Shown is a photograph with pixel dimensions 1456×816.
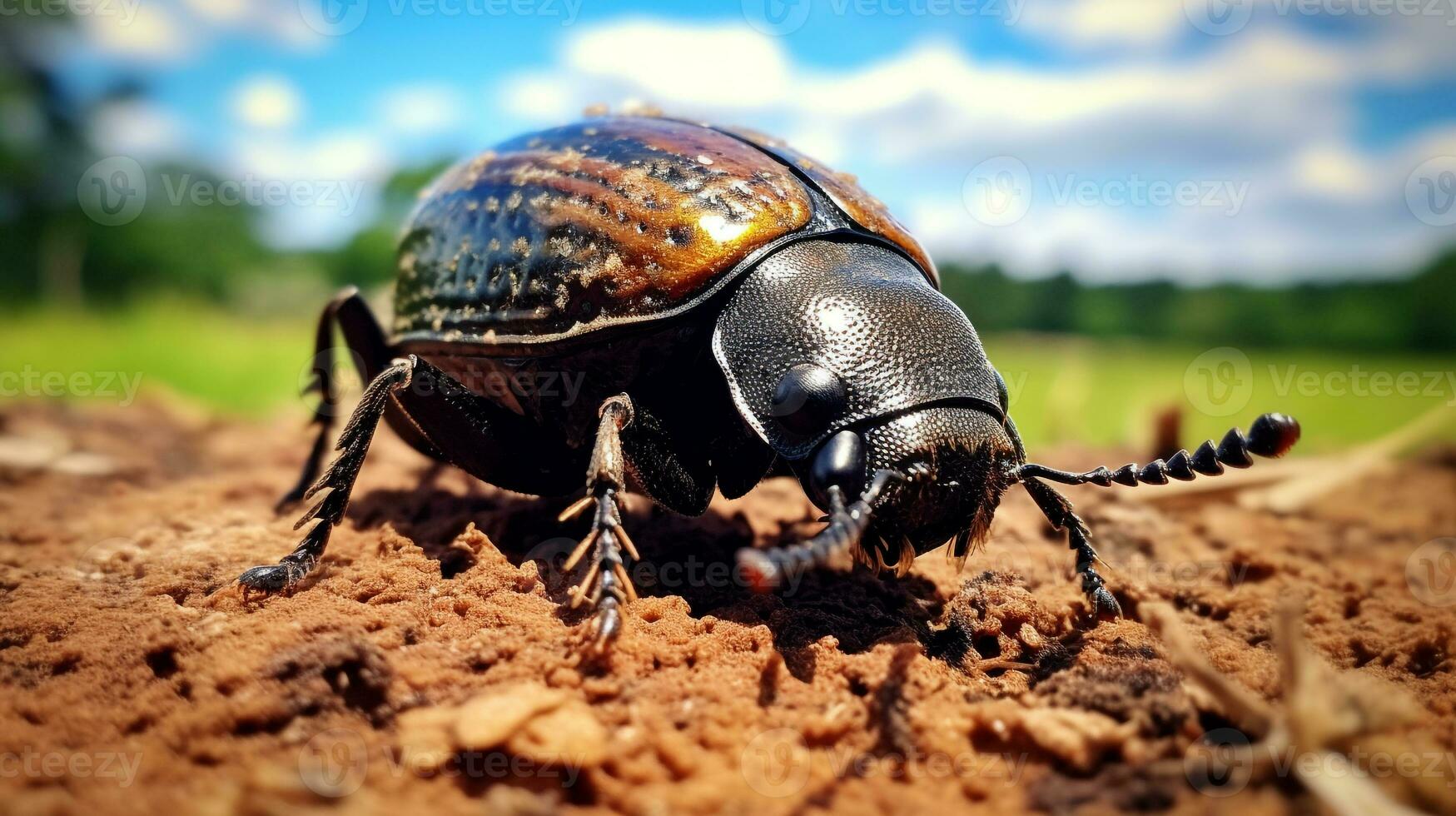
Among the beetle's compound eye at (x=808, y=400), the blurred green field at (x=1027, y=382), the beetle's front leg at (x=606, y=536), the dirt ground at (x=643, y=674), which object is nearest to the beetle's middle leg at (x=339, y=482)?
the dirt ground at (x=643, y=674)

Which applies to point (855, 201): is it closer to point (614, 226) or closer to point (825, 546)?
point (614, 226)

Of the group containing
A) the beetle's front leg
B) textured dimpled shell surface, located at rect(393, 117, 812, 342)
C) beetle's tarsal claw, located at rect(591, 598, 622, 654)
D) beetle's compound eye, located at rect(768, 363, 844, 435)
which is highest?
textured dimpled shell surface, located at rect(393, 117, 812, 342)

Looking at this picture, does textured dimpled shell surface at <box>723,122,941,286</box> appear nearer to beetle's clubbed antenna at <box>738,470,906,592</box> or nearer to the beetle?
the beetle

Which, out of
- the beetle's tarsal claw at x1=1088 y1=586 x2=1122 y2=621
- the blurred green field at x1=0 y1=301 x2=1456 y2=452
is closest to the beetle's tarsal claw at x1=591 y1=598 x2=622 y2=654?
the beetle's tarsal claw at x1=1088 y1=586 x2=1122 y2=621

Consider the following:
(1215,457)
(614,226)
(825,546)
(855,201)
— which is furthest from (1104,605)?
(614,226)

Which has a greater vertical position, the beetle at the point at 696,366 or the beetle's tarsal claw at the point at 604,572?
the beetle at the point at 696,366

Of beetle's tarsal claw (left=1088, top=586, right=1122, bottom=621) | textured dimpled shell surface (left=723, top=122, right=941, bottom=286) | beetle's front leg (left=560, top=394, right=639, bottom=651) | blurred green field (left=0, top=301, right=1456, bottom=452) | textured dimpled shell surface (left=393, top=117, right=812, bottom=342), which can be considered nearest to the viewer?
beetle's front leg (left=560, top=394, right=639, bottom=651)

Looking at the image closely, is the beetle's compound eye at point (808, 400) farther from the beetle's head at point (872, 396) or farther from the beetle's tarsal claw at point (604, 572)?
the beetle's tarsal claw at point (604, 572)
